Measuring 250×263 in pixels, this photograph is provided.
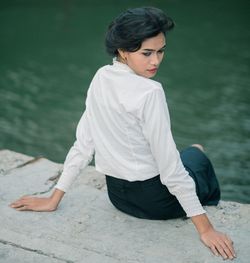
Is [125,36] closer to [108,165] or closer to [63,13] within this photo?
[108,165]

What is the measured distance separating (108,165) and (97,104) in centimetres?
24

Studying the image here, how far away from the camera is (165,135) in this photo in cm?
180

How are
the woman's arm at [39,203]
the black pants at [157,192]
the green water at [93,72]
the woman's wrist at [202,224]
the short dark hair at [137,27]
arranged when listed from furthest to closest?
1. the green water at [93,72]
2. the woman's arm at [39,203]
3. the black pants at [157,192]
4. the woman's wrist at [202,224]
5. the short dark hair at [137,27]

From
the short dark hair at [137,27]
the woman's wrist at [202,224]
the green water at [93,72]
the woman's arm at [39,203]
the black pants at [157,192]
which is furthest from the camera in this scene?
the green water at [93,72]

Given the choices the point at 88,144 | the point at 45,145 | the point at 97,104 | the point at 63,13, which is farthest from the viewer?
the point at 63,13

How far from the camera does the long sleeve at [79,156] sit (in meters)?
2.12

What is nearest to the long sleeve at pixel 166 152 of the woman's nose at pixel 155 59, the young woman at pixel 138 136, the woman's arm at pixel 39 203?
the young woman at pixel 138 136

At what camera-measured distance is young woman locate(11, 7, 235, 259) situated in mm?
1762

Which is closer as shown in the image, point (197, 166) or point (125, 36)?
point (125, 36)

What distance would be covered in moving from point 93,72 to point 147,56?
13.3 feet

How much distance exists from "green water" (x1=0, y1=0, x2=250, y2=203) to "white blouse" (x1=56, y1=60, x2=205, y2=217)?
56.3 inches

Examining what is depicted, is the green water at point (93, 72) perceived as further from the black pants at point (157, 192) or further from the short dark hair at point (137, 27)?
the short dark hair at point (137, 27)

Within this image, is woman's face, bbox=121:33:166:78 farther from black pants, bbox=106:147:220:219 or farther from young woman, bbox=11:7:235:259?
black pants, bbox=106:147:220:219

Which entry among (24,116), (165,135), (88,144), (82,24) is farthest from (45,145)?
(82,24)
